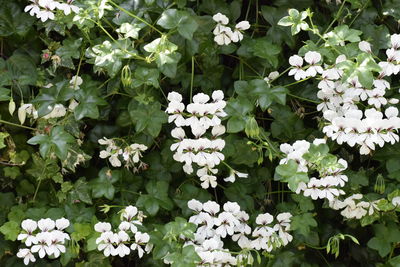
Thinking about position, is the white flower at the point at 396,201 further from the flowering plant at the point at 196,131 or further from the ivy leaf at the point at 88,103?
the ivy leaf at the point at 88,103

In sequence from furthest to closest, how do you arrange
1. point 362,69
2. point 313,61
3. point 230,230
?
1. point 230,230
2. point 313,61
3. point 362,69

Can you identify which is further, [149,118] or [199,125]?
[149,118]

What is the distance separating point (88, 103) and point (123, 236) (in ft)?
1.44

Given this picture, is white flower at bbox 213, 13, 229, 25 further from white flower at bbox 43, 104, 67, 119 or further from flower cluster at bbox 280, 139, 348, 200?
white flower at bbox 43, 104, 67, 119

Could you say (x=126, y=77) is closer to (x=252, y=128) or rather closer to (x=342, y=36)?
(x=252, y=128)

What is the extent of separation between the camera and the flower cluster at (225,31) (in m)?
2.00

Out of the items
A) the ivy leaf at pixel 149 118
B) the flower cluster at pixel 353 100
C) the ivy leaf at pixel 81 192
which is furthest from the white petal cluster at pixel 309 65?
the ivy leaf at pixel 81 192

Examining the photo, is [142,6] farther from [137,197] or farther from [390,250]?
[390,250]

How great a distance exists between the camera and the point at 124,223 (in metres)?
1.95

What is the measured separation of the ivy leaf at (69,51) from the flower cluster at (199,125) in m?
0.40

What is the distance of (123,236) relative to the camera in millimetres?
1939

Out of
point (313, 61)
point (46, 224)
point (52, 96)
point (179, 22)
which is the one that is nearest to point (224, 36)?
point (179, 22)

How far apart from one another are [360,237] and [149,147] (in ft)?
2.81

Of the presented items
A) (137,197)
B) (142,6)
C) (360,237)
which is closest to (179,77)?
(142,6)
